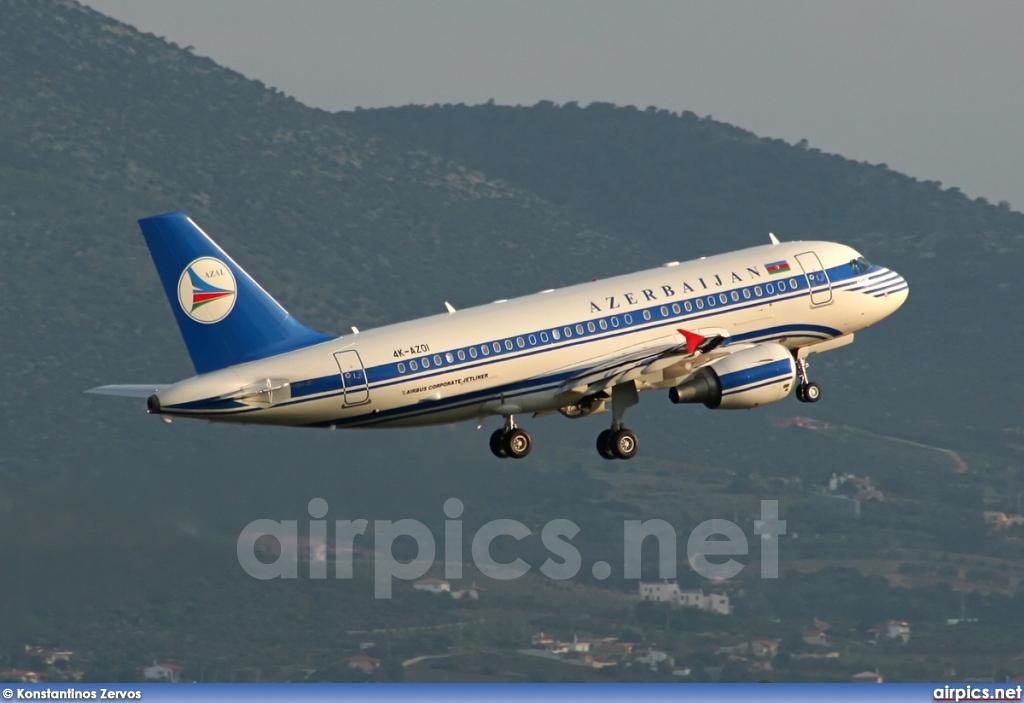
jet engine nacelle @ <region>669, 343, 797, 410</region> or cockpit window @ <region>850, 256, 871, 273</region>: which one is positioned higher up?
cockpit window @ <region>850, 256, 871, 273</region>

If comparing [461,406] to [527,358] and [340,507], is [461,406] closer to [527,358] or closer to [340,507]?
[527,358]

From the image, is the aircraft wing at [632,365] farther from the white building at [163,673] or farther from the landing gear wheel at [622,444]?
the white building at [163,673]

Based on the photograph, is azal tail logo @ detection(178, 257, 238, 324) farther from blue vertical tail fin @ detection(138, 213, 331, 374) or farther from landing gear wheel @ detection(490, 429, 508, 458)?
landing gear wheel @ detection(490, 429, 508, 458)

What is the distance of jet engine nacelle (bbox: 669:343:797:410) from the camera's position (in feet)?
233

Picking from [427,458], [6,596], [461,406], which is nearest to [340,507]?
[427,458]

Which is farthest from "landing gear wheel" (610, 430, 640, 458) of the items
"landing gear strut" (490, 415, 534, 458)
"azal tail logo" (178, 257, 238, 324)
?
"azal tail logo" (178, 257, 238, 324)

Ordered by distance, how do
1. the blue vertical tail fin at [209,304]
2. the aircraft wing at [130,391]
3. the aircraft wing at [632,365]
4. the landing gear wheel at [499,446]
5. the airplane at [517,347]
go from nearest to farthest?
the airplane at [517,347] → the blue vertical tail fin at [209,304] → the aircraft wing at [130,391] → the aircraft wing at [632,365] → the landing gear wheel at [499,446]

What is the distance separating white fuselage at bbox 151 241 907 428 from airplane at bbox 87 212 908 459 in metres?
0.05

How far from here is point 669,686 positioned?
A: 124 metres

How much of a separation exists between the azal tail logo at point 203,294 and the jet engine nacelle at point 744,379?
16429 millimetres

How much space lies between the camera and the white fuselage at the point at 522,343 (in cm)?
6544

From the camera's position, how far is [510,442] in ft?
237

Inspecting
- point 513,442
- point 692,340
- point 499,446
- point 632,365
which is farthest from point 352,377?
point 692,340

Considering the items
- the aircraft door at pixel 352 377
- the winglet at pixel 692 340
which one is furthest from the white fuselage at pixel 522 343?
the winglet at pixel 692 340
